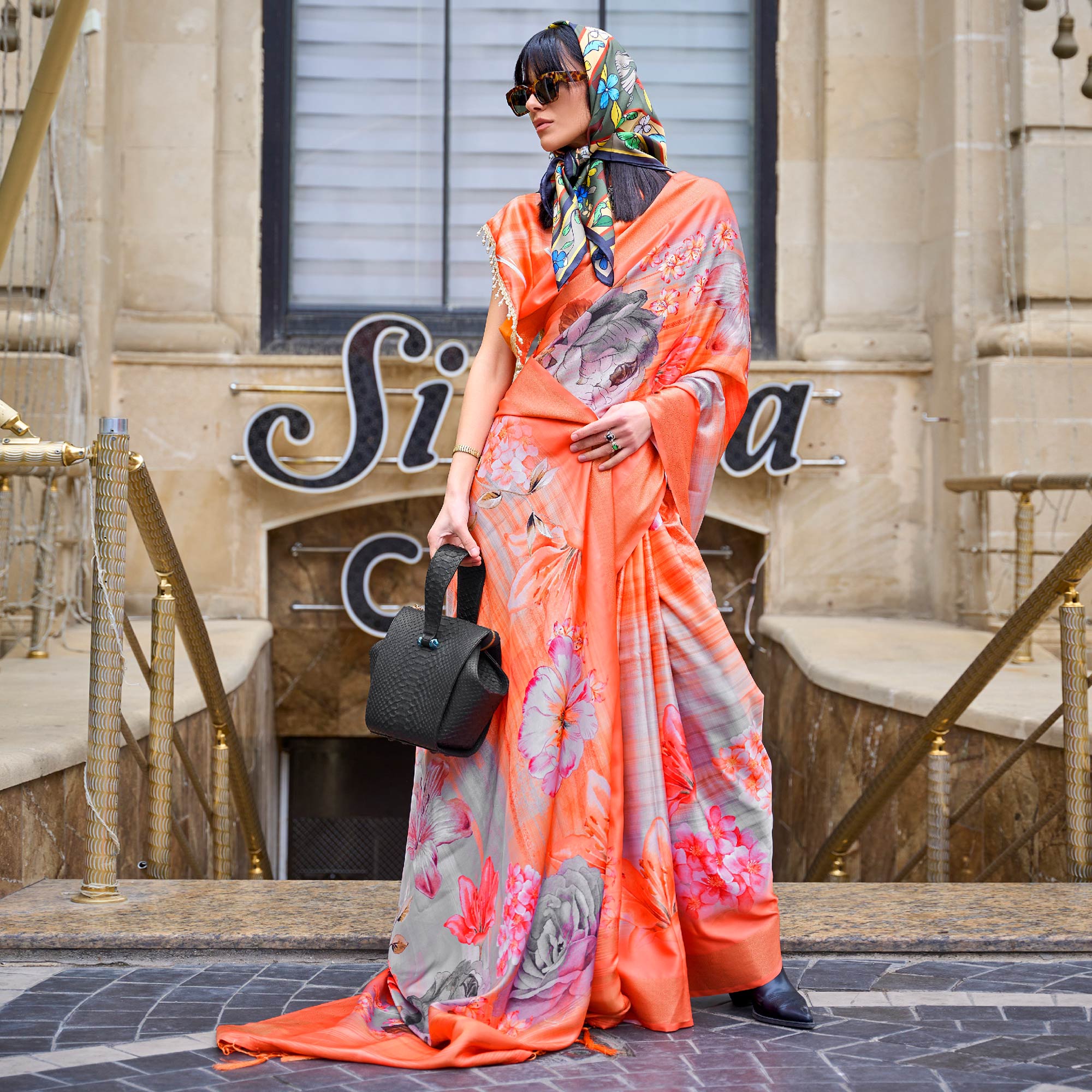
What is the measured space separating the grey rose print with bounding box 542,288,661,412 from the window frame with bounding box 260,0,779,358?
5.07 metres

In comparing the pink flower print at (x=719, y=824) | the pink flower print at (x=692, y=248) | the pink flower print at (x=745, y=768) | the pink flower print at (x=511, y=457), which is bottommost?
the pink flower print at (x=719, y=824)

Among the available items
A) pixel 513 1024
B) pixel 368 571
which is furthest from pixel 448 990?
pixel 368 571

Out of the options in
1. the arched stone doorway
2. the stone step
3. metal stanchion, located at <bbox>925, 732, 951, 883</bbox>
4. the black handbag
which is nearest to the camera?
the black handbag

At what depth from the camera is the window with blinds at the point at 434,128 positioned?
7.60 meters

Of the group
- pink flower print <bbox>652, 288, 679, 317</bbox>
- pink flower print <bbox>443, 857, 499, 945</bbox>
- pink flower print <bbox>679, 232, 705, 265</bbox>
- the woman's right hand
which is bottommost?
pink flower print <bbox>443, 857, 499, 945</bbox>

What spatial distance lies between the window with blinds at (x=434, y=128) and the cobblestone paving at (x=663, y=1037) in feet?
18.2

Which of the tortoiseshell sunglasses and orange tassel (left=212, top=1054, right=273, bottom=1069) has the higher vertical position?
the tortoiseshell sunglasses

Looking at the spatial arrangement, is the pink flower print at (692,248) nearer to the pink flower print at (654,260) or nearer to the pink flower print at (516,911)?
the pink flower print at (654,260)

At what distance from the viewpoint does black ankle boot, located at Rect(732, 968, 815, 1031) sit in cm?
227

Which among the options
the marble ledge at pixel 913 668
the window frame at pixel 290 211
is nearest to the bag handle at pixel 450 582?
the marble ledge at pixel 913 668

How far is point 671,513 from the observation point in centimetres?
242

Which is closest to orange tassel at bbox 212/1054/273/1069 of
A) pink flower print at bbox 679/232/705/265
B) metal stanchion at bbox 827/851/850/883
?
pink flower print at bbox 679/232/705/265

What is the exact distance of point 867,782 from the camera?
5.47m

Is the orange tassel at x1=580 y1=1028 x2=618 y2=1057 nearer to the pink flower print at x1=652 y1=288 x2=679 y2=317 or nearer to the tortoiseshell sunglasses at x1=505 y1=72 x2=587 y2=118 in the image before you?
the pink flower print at x1=652 y1=288 x2=679 y2=317
